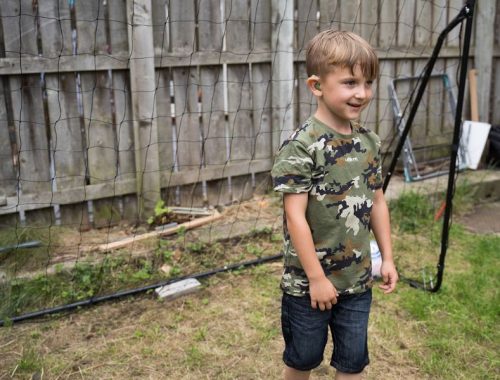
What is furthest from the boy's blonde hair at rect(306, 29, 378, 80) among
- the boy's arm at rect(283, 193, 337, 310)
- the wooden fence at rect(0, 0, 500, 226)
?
the wooden fence at rect(0, 0, 500, 226)

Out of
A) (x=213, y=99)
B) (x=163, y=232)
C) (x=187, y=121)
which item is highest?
(x=213, y=99)

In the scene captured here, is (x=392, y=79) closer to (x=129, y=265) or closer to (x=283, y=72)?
(x=283, y=72)

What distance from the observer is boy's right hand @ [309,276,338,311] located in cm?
164

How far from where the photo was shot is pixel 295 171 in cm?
162

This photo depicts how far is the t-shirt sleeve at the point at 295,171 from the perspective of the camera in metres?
1.63

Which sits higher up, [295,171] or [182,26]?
[182,26]

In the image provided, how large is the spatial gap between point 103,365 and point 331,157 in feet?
4.87

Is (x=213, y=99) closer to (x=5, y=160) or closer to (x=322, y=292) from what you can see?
(x=5, y=160)

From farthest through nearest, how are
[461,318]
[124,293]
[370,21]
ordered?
1. [370,21]
2. [124,293]
3. [461,318]

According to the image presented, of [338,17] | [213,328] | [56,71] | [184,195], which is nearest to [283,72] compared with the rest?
[338,17]

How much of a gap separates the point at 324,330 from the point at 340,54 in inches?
35.5

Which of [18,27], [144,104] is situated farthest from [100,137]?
[18,27]

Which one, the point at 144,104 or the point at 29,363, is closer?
the point at 29,363

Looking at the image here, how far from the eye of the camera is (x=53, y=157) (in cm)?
350
